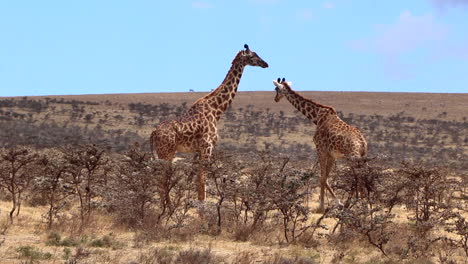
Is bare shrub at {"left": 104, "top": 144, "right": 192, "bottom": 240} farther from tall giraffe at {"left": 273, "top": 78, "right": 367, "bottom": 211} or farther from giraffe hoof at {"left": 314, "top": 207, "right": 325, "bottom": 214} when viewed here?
giraffe hoof at {"left": 314, "top": 207, "right": 325, "bottom": 214}

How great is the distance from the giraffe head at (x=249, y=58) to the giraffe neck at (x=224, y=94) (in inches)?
1.9

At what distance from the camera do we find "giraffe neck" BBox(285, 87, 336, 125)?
55.5ft

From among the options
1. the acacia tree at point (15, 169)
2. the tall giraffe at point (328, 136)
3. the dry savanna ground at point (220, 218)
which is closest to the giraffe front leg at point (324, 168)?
the tall giraffe at point (328, 136)

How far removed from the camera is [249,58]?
16359 mm

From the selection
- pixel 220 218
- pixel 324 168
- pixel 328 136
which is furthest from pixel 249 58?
pixel 220 218

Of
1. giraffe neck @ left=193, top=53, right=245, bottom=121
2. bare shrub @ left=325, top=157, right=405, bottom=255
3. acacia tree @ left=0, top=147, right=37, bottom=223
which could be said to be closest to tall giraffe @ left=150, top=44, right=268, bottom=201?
giraffe neck @ left=193, top=53, right=245, bottom=121

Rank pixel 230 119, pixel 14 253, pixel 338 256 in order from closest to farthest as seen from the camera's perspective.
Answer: pixel 14 253
pixel 338 256
pixel 230 119

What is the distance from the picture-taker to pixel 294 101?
57.6 ft

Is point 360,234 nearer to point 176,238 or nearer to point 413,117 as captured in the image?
point 176,238

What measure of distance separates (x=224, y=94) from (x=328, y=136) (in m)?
2.34

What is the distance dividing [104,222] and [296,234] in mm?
3293

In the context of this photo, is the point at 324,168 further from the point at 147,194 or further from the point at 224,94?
the point at 147,194

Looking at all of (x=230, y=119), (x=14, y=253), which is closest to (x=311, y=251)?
(x=14, y=253)

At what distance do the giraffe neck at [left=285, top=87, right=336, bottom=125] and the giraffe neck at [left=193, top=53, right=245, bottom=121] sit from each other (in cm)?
173
